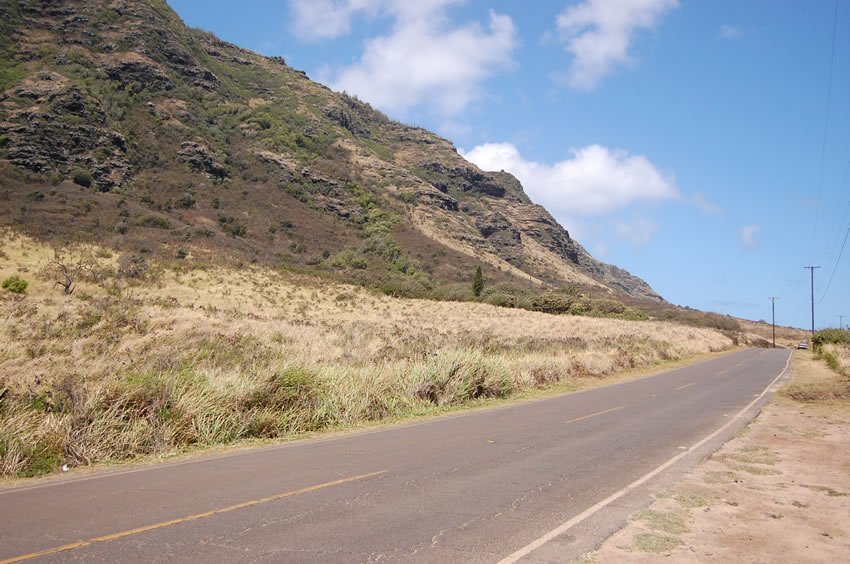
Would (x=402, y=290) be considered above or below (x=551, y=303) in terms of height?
above

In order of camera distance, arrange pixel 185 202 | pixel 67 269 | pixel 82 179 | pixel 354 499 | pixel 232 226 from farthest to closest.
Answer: pixel 185 202 → pixel 232 226 → pixel 82 179 → pixel 67 269 → pixel 354 499

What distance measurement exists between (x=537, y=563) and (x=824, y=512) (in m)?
3.92

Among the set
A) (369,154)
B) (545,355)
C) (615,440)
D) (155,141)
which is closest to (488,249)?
(369,154)

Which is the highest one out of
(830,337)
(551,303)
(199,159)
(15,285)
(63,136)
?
(199,159)

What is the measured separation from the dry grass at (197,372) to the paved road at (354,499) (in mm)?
1351

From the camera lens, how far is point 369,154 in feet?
397

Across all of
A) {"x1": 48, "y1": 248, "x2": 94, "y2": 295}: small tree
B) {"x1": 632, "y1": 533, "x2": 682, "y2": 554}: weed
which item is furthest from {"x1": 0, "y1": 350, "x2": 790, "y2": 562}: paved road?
{"x1": 48, "y1": 248, "x2": 94, "y2": 295}: small tree

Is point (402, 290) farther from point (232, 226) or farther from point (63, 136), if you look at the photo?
point (63, 136)

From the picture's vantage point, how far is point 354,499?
6.64 metres

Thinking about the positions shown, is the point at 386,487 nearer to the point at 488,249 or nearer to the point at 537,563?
the point at 537,563

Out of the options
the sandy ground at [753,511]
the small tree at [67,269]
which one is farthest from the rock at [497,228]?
the sandy ground at [753,511]

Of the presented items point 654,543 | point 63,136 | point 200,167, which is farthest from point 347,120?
point 654,543

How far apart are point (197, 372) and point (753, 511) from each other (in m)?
9.84

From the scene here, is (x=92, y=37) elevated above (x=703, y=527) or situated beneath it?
elevated above
